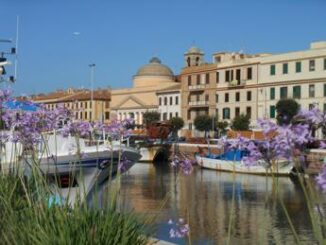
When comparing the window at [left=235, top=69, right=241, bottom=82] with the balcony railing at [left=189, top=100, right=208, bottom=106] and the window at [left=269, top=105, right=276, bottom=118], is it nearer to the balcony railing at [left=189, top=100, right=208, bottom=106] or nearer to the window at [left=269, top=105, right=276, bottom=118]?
the balcony railing at [left=189, top=100, right=208, bottom=106]

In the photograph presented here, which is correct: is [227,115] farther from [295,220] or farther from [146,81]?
[295,220]

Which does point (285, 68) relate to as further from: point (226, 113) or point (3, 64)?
point (3, 64)

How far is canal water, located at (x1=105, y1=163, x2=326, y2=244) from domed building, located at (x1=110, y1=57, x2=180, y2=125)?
5989 cm

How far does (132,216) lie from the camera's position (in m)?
6.92

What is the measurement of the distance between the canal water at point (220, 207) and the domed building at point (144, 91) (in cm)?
5989

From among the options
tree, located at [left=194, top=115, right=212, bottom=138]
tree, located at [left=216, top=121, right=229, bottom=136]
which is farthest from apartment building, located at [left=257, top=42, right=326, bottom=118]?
tree, located at [left=194, top=115, right=212, bottom=138]

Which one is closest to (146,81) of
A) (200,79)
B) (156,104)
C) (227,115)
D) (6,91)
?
(156,104)

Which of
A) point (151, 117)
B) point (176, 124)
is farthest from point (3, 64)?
point (151, 117)

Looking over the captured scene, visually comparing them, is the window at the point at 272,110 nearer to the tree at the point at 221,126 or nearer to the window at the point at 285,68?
the window at the point at 285,68

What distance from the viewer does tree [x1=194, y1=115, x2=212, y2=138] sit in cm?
8900

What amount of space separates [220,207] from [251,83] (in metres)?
59.3

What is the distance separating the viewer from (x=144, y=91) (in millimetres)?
116500

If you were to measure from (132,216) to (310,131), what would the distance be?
3.47 meters

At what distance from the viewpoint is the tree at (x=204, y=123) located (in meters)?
89.0
